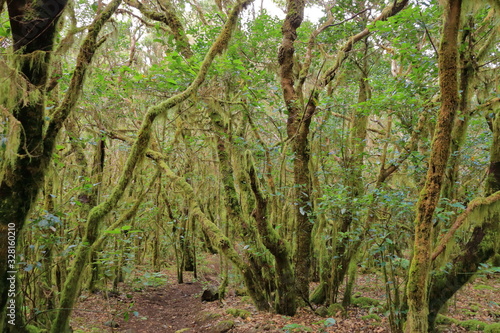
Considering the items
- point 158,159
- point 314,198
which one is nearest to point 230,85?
point 158,159

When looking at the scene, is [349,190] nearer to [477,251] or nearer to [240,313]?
[477,251]

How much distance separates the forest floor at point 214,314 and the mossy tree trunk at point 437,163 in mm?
1826

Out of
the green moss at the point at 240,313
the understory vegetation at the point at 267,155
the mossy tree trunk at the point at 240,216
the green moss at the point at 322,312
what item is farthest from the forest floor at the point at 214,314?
the mossy tree trunk at the point at 240,216

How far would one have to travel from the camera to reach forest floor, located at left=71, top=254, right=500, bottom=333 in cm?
675

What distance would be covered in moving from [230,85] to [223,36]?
6.45 feet

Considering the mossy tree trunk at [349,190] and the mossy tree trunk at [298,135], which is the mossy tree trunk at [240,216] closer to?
the mossy tree trunk at [298,135]

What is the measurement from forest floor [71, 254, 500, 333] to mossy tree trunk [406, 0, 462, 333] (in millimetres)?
1826

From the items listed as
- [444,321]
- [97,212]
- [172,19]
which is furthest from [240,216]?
[444,321]

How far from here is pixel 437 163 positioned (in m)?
3.79

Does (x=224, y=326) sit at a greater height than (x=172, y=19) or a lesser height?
lesser

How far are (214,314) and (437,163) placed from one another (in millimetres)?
6690

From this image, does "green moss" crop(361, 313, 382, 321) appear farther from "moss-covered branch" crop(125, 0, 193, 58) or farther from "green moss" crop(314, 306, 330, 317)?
"moss-covered branch" crop(125, 0, 193, 58)

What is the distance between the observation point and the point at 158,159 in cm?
688

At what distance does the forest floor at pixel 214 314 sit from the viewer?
6.75 metres
